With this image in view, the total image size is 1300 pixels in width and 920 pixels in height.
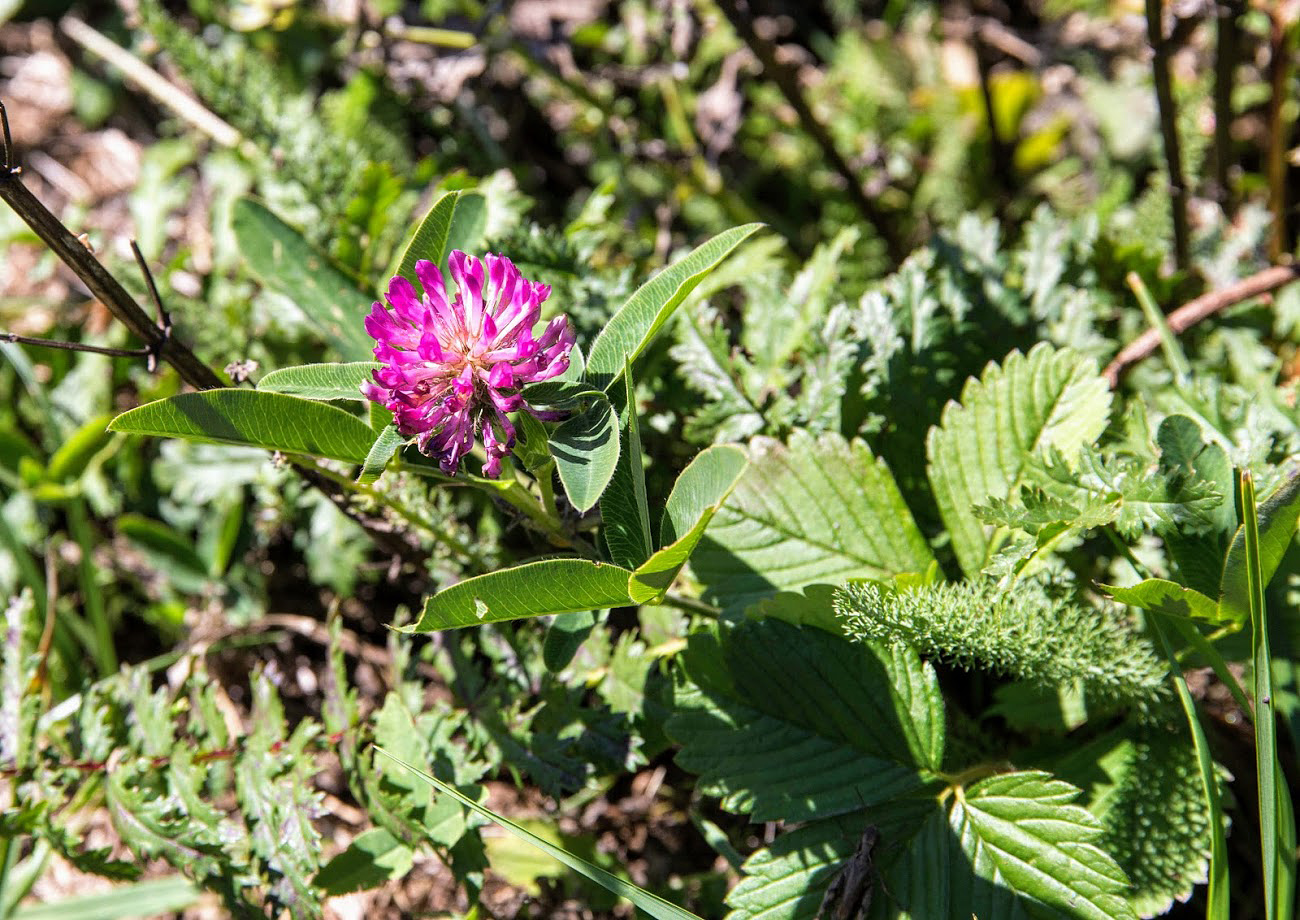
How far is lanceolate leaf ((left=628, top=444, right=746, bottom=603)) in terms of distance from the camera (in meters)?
1.04

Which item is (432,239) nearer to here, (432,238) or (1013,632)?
(432,238)

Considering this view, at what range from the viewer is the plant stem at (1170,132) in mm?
1818

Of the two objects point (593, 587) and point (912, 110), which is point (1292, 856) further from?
point (912, 110)

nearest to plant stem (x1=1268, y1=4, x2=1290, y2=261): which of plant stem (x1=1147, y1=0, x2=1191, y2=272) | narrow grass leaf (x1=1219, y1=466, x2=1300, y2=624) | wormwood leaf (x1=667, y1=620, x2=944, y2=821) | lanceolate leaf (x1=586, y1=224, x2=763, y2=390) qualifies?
plant stem (x1=1147, y1=0, x2=1191, y2=272)

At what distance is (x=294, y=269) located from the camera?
5.86 feet

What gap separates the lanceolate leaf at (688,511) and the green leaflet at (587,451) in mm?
98

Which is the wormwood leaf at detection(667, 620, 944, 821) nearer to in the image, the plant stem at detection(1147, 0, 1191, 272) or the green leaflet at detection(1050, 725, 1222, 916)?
the green leaflet at detection(1050, 725, 1222, 916)

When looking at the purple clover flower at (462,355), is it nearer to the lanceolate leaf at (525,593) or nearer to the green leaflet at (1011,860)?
the lanceolate leaf at (525,593)

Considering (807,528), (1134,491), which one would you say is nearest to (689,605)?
(807,528)

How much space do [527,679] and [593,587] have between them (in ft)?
1.97

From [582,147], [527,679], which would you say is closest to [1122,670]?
[527,679]

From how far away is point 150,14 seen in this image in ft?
7.20

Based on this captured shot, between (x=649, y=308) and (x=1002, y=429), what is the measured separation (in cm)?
63

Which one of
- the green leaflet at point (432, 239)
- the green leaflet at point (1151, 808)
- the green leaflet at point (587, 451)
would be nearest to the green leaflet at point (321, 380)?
the green leaflet at point (432, 239)
